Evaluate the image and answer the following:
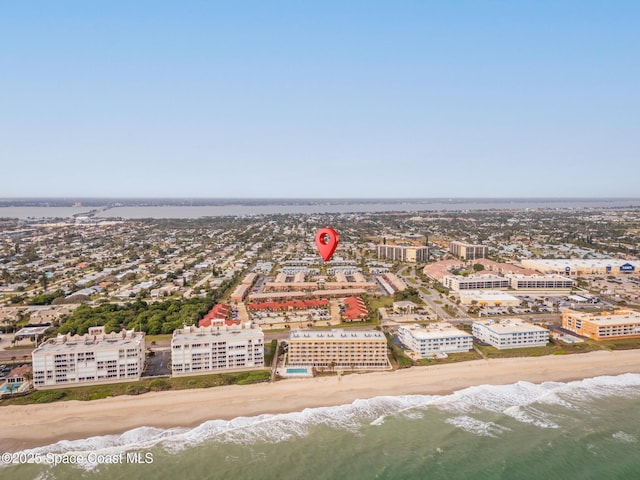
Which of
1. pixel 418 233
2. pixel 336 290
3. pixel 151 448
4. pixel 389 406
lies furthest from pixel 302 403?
pixel 418 233

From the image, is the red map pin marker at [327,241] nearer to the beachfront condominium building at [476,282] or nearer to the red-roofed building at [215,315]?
the red-roofed building at [215,315]

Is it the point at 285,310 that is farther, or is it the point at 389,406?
the point at 285,310

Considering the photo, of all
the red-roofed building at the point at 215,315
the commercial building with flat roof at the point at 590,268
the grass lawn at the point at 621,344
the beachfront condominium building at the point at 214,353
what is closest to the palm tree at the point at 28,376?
the beachfront condominium building at the point at 214,353

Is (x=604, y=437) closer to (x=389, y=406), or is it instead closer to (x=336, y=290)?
(x=389, y=406)

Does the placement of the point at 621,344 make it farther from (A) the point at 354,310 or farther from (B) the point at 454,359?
(A) the point at 354,310

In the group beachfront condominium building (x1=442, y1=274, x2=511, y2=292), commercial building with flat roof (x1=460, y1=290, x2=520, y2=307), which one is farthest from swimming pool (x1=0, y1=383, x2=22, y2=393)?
beachfront condominium building (x1=442, y1=274, x2=511, y2=292)

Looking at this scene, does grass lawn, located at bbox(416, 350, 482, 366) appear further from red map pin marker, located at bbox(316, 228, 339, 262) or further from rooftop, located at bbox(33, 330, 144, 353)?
rooftop, located at bbox(33, 330, 144, 353)
